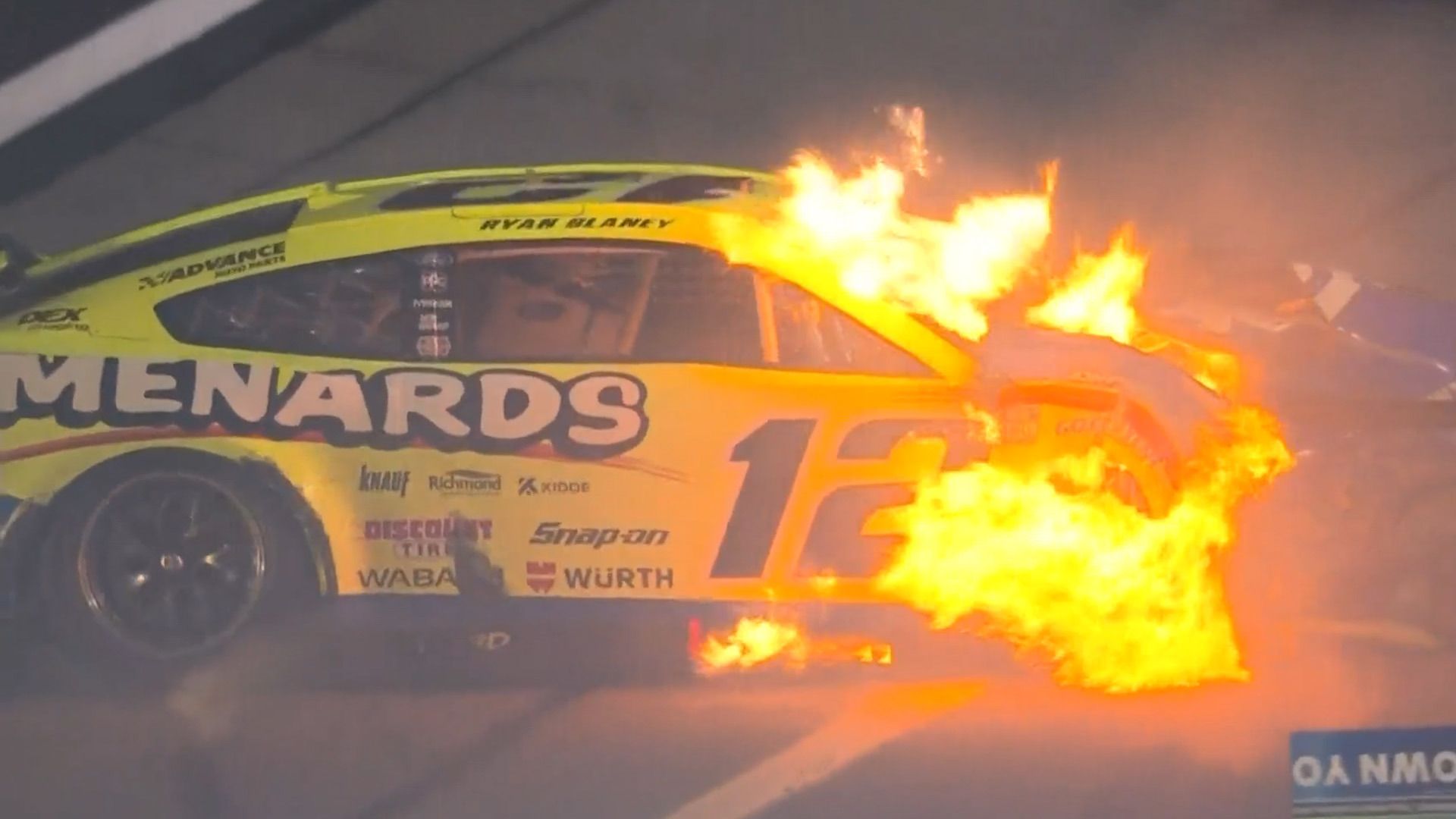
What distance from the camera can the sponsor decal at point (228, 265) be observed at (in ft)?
11.5

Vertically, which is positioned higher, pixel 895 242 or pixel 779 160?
pixel 779 160

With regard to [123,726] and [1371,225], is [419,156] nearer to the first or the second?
[123,726]

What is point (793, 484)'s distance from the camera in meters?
3.39

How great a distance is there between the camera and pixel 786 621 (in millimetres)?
3439

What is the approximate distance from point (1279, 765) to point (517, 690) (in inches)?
73.4

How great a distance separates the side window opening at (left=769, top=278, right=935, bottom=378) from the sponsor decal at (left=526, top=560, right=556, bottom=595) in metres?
0.73

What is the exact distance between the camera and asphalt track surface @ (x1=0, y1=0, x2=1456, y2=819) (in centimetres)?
347

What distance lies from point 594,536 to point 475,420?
39 cm

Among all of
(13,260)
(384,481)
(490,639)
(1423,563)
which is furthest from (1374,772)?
(13,260)

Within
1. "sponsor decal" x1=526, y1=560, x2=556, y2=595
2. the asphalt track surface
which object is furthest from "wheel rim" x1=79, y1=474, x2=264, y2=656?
"sponsor decal" x1=526, y1=560, x2=556, y2=595

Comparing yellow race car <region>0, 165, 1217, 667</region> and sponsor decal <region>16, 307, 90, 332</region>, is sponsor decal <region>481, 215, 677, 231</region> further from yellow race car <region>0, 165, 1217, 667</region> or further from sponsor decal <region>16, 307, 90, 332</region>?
sponsor decal <region>16, 307, 90, 332</region>

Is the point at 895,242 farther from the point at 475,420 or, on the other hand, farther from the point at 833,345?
the point at 475,420

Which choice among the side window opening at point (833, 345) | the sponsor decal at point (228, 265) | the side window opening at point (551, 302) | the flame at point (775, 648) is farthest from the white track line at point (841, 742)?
the sponsor decal at point (228, 265)

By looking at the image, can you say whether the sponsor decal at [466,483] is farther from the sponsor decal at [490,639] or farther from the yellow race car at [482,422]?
the sponsor decal at [490,639]
